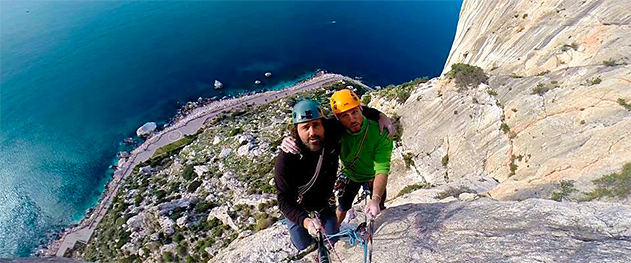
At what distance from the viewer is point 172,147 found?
56875 millimetres

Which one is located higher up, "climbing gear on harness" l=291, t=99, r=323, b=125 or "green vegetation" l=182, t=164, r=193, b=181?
"climbing gear on harness" l=291, t=99, r=323, b=125

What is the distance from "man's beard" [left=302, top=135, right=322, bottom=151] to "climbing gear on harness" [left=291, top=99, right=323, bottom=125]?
252mm

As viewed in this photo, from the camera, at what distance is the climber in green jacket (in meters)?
5.21

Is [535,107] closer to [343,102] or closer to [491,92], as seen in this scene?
[491,92]

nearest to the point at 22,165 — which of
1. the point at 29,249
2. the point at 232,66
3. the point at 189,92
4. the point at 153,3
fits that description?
the point at 29,249

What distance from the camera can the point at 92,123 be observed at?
223ft

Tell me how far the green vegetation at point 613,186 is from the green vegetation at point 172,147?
53.9 metres

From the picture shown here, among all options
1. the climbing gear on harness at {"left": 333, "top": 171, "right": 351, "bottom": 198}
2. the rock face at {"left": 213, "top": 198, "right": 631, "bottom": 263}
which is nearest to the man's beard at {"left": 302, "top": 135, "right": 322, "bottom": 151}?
the climbing gear on harness at {"left": 333, "top": 171, "right": 351, "bottom": 198}

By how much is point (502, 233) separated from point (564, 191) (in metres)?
4.77

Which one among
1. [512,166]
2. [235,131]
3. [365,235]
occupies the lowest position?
[235,131]

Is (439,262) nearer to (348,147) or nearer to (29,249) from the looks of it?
(348,147)

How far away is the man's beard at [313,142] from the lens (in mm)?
4586

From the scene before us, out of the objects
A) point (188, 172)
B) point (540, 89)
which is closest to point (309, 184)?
point (540, 89)

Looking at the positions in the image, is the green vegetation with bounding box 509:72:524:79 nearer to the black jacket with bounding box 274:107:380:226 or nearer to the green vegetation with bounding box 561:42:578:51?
the green vegetation with bounding box 561:42:578:51
